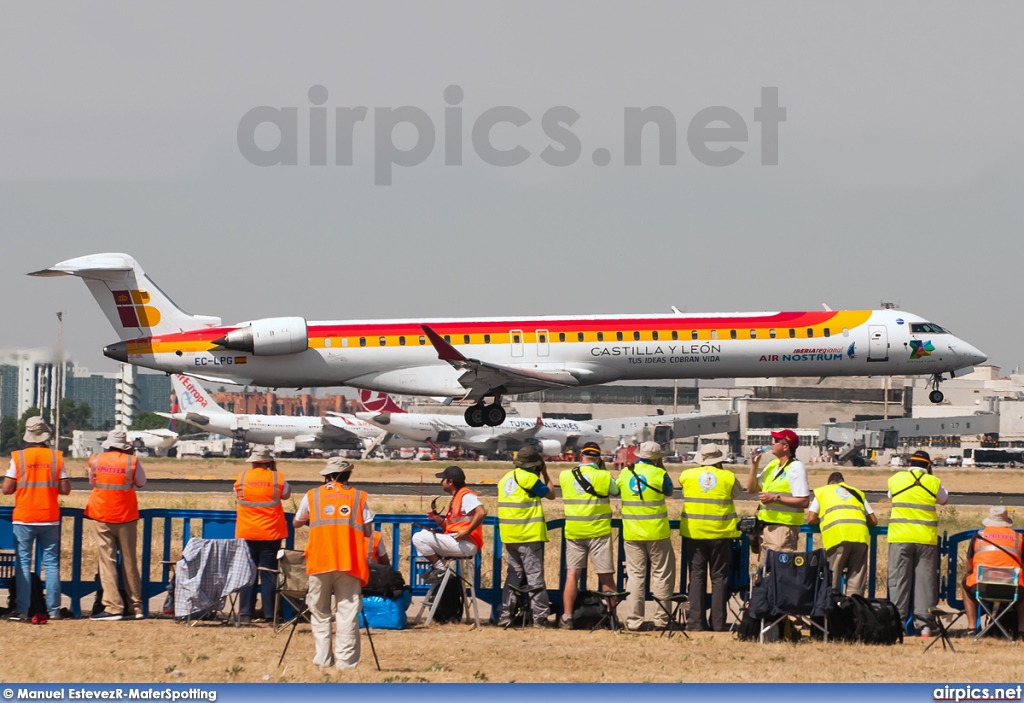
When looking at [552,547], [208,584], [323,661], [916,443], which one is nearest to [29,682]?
[323,661]

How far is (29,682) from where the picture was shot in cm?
955

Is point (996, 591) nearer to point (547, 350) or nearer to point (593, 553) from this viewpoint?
point (593, 553)

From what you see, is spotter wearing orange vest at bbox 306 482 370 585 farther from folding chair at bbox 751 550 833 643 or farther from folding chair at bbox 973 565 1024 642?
folding chair at bbox 973 565 1024 642

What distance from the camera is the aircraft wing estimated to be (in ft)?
113

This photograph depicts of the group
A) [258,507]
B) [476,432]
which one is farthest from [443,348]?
[476,432]

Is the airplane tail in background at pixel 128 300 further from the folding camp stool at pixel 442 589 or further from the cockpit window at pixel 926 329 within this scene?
the folding camp stool at pixel 442 589

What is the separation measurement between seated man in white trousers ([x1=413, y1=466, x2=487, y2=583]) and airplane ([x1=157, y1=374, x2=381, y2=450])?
207ft

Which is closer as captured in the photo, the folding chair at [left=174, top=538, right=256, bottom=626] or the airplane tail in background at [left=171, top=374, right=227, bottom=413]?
the folding chair at [left=174, top=538, right=256, bottom=626]

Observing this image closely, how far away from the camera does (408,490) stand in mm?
33969

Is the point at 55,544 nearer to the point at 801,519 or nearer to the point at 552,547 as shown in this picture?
the point at 801,519

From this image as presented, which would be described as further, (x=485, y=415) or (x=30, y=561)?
(x=485, y=415)

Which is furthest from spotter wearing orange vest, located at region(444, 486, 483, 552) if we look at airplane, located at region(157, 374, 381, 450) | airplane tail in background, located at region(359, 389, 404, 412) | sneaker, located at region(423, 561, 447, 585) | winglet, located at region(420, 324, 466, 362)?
airplane, located at region(157, 374, 381, 450)

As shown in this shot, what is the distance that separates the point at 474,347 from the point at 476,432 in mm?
37097

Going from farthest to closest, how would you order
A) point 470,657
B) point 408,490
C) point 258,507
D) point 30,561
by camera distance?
point 408,490, point 258,507, point 30,561, point 470,657
